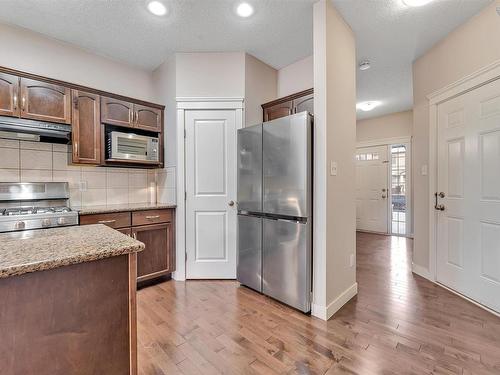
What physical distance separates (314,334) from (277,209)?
101 cm

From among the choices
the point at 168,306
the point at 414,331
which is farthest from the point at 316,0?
the point at 168,306

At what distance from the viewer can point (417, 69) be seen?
3.07 m

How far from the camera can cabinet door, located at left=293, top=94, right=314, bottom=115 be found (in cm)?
266

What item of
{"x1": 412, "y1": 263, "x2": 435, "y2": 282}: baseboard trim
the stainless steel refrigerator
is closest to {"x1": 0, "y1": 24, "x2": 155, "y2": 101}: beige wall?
the stainless steel refrigerator

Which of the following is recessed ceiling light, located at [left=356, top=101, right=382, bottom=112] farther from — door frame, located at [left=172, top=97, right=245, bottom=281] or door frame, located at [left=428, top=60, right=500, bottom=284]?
door frame, located at [left=172, top=97, right=245, bottom=281]

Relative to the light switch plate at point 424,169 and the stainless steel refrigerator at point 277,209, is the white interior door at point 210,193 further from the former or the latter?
the light switch plate at point 424,169

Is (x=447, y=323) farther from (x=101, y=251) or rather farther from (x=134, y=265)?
(x=101, y=251)

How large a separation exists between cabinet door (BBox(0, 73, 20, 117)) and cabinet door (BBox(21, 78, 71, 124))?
0.13 ft

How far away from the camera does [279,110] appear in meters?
2.90

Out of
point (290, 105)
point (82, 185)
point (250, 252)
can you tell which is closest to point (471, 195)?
point (290, 105)

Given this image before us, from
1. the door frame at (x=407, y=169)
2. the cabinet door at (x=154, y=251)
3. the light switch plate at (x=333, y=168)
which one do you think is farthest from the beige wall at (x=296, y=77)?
the door frame at (x=407, y=169)

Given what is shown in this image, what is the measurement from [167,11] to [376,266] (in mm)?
3781

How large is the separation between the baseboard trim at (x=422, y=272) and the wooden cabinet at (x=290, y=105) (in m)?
2.32

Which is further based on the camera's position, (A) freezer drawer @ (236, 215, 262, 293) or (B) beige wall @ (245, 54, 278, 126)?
(B) beige wall @ (245, 54, 278, 126)
